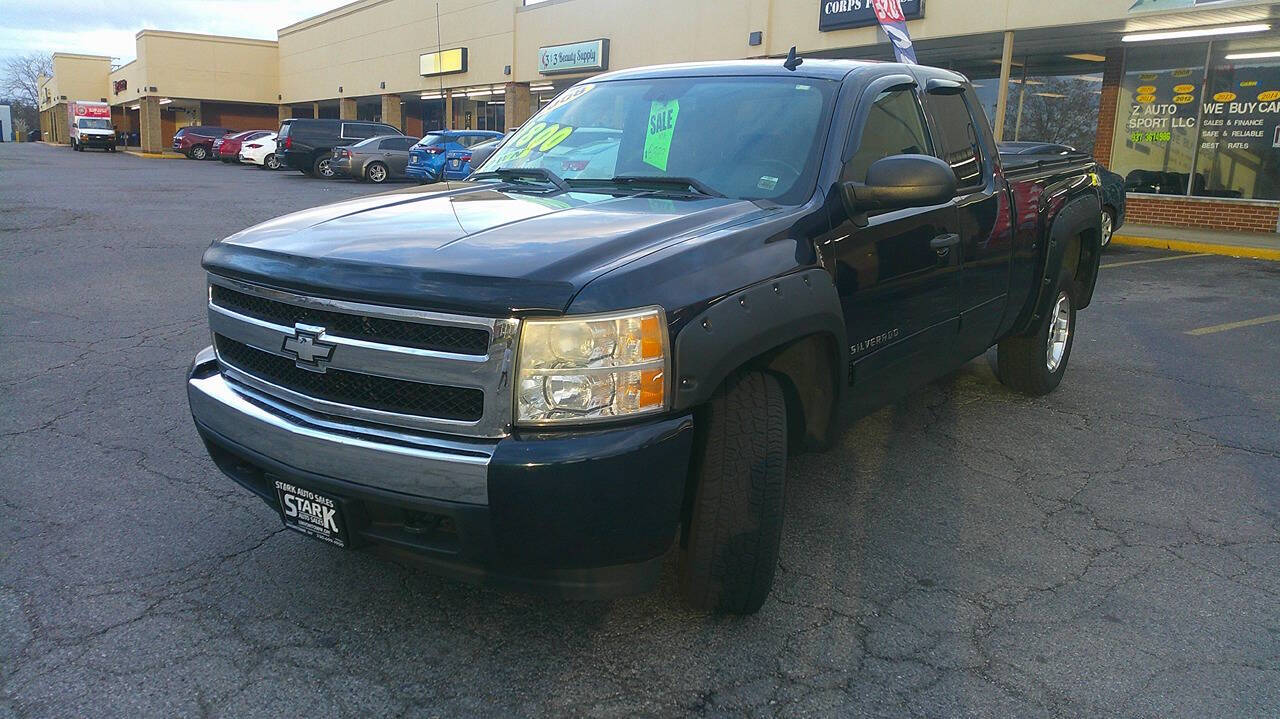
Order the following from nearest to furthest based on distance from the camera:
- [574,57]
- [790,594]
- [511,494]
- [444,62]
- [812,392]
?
[511,494]
[790,594]
[812,392]
[574,57]
[444,62]

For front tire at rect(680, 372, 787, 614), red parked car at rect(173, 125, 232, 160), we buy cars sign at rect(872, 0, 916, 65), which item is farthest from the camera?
red parked car at rect(173, 125, 232, 160)

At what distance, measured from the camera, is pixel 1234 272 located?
12.3 meters

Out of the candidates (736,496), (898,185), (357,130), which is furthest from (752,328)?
(357,130)

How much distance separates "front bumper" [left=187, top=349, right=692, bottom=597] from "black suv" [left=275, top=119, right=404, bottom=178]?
29815mm

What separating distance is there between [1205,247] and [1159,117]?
4.29m

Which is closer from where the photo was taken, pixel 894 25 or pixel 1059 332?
pixel 1059 332

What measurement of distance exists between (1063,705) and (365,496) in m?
1.99

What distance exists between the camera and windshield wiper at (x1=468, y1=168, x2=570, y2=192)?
396 cm

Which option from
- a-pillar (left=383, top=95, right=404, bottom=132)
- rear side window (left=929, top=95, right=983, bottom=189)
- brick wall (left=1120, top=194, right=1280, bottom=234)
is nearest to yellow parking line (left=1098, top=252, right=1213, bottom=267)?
brick wall (left=1120, top=194, right=1280, bottom=234)

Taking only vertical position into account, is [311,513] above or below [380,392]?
below

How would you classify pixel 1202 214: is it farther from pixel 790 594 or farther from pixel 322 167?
pixel 322 167

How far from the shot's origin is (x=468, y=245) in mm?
2889

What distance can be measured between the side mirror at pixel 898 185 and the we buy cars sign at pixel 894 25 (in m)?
7.74

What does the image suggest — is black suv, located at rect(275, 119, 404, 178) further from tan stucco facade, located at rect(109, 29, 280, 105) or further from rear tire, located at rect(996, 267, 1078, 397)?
tan stucco facade, located at rect(109, 29, 280, 105)
